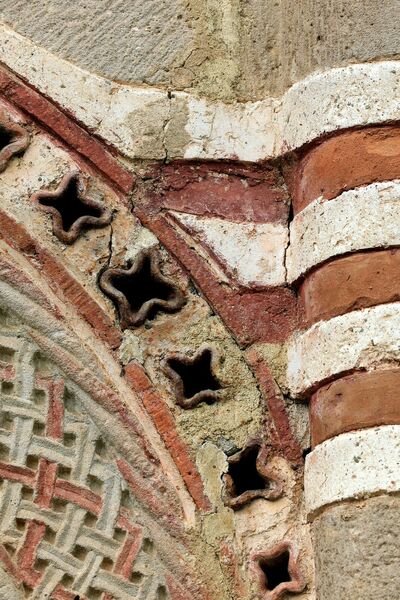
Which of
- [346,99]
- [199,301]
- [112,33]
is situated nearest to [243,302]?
[199,301]

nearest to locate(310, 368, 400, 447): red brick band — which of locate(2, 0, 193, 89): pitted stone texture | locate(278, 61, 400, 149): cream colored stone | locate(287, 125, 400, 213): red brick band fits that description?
locate(287, 125, 400, 213): red brick band

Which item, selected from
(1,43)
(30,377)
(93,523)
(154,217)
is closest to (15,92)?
(1,43)

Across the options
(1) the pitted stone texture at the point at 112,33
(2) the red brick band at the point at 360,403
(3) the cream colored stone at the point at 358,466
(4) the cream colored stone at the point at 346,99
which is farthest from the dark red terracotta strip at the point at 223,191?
(3) the cream colored stone at the point at 358,466

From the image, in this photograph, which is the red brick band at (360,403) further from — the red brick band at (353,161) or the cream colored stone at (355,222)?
the red brick band at (353,161)

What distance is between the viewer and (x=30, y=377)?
3.44 meters

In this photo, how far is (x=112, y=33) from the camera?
Answer: 375cm

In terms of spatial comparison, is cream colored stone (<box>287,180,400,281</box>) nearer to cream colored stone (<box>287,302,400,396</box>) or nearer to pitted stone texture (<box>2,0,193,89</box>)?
cream colored stone (<box>287,302,400,396</box>)

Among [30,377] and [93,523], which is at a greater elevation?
[30,377]

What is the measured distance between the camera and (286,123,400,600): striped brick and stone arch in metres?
3.17

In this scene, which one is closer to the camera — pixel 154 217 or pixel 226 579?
pixel 226 579

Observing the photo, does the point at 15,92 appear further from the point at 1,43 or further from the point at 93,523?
the point at 93,523

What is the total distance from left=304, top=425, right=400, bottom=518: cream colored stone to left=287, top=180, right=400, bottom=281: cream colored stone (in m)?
0.42

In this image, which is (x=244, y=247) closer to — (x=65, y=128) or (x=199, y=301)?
(x=199, y=301)

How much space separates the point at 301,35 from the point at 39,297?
0.91m
